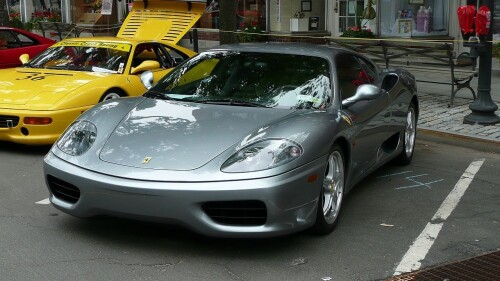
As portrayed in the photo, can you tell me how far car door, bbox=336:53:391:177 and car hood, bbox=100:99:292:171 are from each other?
2.35 ft

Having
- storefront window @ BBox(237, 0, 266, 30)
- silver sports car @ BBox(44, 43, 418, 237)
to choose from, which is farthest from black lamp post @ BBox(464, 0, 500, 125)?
storefront window @ BBox(237, 0, 266, 30)

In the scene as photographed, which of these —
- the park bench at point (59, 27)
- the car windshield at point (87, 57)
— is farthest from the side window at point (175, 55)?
the park bench at point (59, 27)

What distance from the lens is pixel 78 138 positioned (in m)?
4.96

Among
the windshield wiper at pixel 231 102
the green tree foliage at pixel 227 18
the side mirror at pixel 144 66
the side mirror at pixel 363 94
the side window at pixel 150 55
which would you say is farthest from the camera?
the green tree foliage at pixel 227 18

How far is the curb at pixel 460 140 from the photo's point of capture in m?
8.22

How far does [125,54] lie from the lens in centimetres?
886

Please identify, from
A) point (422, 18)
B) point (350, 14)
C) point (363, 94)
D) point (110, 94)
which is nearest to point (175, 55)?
point (110, 94)

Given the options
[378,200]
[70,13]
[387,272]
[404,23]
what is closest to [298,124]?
→ [387,272]

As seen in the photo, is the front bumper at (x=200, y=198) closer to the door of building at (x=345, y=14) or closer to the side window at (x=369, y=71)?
the side window at (x=369, y=71)

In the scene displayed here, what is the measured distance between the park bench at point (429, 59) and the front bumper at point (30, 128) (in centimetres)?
601

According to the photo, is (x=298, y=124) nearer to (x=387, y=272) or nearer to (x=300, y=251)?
(x=300, y=251)

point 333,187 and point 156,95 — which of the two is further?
point 156,95

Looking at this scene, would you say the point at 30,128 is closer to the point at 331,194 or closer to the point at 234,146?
the point at 234,146

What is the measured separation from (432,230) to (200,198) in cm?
199
